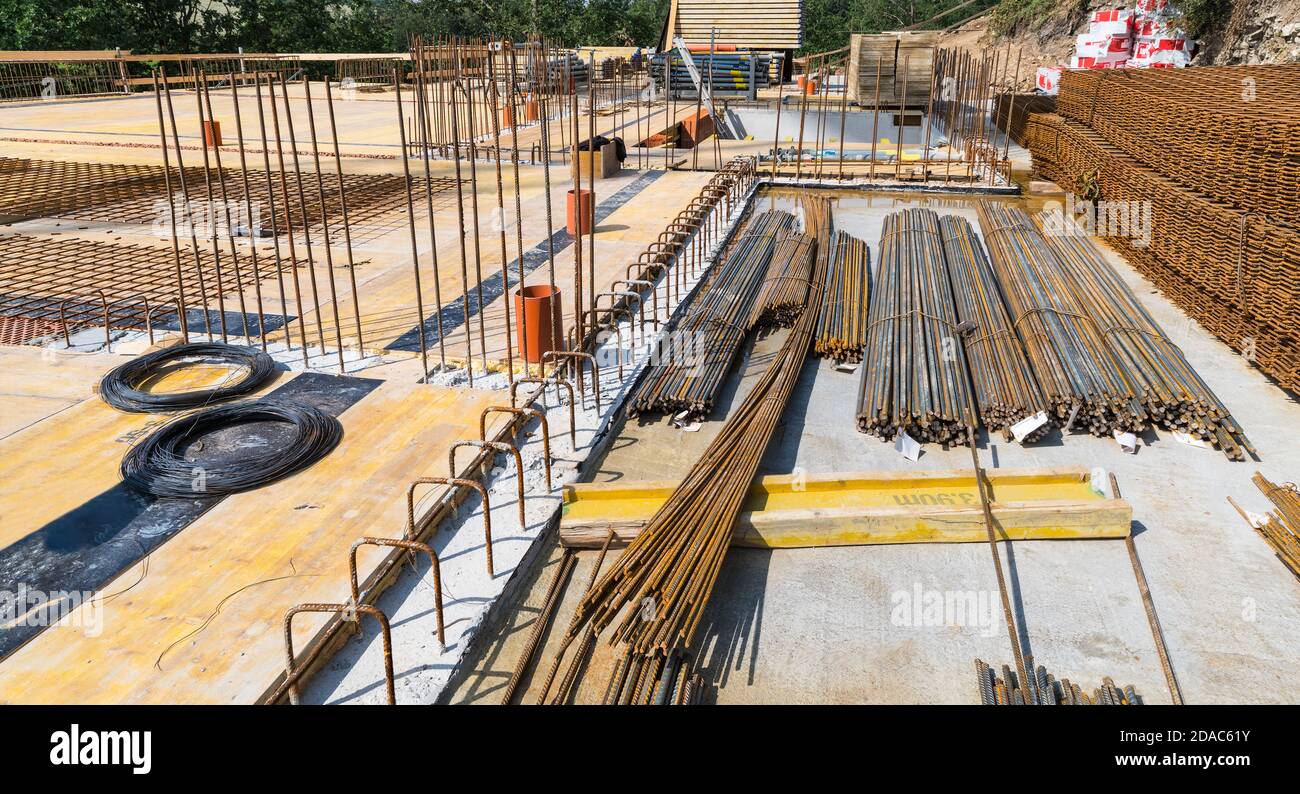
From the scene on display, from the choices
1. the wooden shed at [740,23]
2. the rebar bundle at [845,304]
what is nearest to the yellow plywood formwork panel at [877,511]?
the rebar bundle at [845,304]


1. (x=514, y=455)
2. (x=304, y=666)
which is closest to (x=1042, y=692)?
(x=514, y=455)

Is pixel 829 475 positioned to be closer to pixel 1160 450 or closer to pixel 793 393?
pixel 793 393

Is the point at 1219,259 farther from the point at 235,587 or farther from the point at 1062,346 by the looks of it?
the point at 235,587

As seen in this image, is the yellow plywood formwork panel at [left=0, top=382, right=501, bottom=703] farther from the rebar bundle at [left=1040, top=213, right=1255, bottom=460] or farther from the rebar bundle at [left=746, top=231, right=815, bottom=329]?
the rebar bundle at [left=1040, top=213, right=1255, bottom=460]

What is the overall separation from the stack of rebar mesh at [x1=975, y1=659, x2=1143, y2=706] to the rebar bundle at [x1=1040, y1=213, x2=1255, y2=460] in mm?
3769

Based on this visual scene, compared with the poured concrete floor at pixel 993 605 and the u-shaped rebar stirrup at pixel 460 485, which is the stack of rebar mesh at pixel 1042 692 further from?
the u-shaped rebar stirrup at pixel 460 485

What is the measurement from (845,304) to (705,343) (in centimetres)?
250

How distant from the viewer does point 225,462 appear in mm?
6988

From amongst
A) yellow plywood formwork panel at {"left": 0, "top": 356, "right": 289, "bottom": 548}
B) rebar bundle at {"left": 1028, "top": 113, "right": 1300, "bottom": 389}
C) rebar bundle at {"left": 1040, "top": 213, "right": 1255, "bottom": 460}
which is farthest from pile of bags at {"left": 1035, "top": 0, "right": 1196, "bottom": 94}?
yellow plywood formwork panel at {"left": 0, "top": 356, "right": 289, "bottom": 548}

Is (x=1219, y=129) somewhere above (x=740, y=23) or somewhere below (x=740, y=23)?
below

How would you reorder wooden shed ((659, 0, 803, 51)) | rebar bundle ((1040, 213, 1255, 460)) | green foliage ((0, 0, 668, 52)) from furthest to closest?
green foliage ((0, 0, 668, 52)) → wooden shed ((659, 0, 803, 51)) → rebar bundle ((1040, 213, 1255, 460))

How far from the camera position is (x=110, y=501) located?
6438mm

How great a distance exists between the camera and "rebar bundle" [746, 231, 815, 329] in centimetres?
1045
